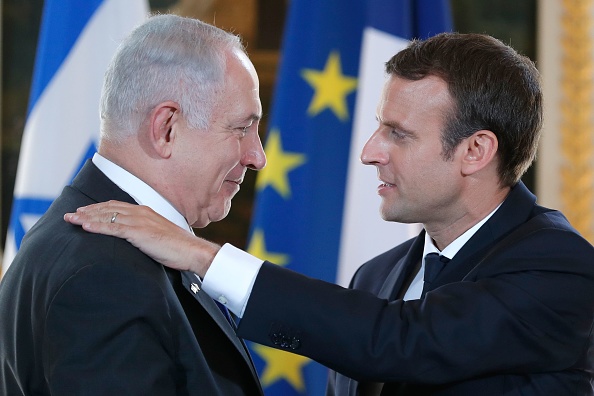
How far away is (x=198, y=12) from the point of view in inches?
194

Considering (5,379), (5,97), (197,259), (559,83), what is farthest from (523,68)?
Answer: (5,97)

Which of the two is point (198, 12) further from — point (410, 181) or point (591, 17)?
point (410, 181)

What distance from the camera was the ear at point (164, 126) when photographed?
183 centimetres

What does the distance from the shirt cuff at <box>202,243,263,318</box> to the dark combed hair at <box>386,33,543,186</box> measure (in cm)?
63

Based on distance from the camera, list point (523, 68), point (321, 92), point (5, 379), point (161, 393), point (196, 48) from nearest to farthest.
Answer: point (161, 393) < point (5, 379) < point (196, 48) < point (523, 68) < point (321, 92)

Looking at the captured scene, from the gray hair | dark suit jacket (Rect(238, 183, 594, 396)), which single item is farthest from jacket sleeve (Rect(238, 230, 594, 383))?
the gray hair

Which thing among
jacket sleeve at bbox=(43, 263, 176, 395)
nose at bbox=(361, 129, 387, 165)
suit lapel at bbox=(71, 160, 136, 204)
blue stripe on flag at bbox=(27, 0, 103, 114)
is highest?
blue stripe on flag at bbox=(27, 0, 103, 114)

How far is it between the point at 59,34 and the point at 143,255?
7.18 feet

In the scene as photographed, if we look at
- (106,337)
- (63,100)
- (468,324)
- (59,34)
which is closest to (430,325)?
(468,324)

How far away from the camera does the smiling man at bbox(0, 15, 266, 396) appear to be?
152 centimetres

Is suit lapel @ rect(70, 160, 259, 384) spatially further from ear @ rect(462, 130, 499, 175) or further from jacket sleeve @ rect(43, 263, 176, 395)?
ear @ rect(462, 130, 499, 175)

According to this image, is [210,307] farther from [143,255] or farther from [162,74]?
[162,74]

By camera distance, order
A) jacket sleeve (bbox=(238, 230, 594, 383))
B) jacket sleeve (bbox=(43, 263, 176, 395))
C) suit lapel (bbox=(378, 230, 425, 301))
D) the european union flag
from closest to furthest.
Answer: jacket sleeve (bbox=(43, 263, 176, 395)) < jacket sleeve (bbox=(238, 230, 594, 383)) < suit lapel (bbox=(378, 230, 425, 301)) < the european union flag

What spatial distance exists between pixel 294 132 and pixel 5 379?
6.91 ft
